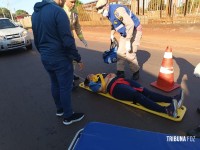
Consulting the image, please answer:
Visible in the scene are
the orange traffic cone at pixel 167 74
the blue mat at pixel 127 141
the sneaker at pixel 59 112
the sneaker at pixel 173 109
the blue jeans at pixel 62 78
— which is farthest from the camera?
the orange traffic cone at pixel 167 74

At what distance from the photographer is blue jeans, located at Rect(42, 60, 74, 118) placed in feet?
10.8

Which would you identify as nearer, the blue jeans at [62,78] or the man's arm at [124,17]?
the blue jeans at [62,78]

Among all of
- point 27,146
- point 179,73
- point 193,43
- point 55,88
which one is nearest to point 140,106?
point 55,88

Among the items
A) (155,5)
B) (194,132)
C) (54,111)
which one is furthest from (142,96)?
(155,5)

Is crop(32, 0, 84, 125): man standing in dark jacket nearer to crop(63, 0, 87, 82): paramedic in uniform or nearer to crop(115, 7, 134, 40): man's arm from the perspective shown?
crop(63, 0, 87, 82): paramedic in uniform

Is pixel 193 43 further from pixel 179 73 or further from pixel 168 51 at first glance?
pixel 168 51

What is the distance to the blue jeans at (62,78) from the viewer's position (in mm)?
3287

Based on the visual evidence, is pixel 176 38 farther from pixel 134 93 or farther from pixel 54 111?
pixel 54 111

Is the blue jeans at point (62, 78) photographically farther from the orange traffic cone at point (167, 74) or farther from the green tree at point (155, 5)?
the green tree at point (155, 5)

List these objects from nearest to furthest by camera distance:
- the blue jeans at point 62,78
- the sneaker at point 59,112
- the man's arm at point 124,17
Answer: the blue jeans at point 62,78, the sneaker at point 59,112, the man's arm at point 124,17

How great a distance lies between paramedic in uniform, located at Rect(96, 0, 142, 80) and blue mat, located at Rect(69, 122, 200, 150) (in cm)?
325

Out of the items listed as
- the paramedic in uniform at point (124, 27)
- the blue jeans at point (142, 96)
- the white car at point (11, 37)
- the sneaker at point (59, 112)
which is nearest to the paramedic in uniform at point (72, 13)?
the paramedic in uniform at point (124, 27)

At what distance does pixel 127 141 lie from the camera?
173 cm

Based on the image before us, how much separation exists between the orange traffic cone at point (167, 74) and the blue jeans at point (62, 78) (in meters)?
2.05
